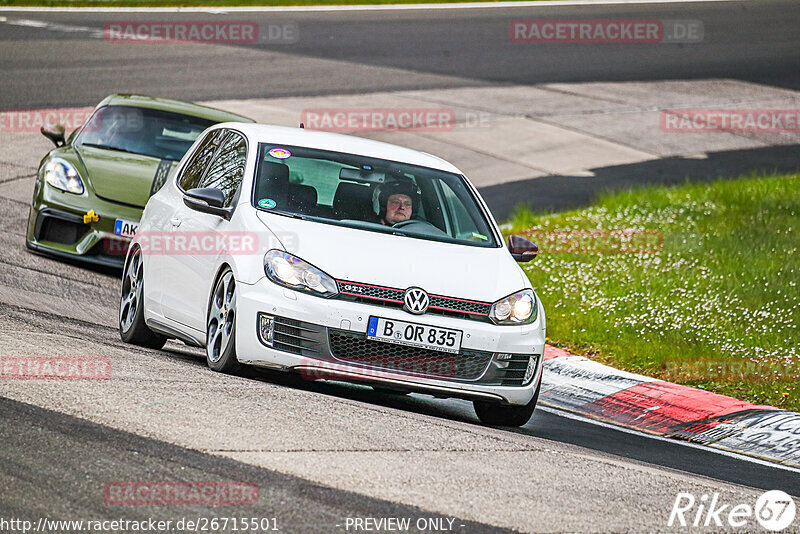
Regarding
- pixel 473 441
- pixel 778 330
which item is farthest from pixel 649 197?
pixel 473 441

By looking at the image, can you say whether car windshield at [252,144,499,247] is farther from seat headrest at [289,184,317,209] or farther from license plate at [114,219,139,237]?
license plate at [114,219,139,237]

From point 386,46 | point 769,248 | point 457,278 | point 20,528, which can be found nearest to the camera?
point 20,528

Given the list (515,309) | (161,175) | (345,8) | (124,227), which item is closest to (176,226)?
(515,309)

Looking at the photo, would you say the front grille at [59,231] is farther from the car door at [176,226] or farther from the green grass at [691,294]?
the green grass at [691,294]

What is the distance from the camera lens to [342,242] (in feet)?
25.1

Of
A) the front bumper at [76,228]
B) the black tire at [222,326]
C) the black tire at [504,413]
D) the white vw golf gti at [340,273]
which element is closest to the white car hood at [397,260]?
the white vw golf gti at [340,273]

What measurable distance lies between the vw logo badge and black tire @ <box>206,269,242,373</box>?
102 centimetres

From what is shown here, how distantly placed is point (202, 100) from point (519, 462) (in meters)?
16.5

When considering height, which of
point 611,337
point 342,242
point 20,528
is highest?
point 342,242

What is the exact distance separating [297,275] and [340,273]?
0.25m

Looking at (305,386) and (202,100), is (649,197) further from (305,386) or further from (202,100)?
(305,386)

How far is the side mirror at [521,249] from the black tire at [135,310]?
8.40 feet

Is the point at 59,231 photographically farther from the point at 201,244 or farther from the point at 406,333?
the point at 406,333

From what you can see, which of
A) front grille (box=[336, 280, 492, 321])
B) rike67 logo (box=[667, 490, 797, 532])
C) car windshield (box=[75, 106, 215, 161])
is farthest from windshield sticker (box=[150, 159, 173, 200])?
rike67 logo (box=[667, 490, 797, 532])
